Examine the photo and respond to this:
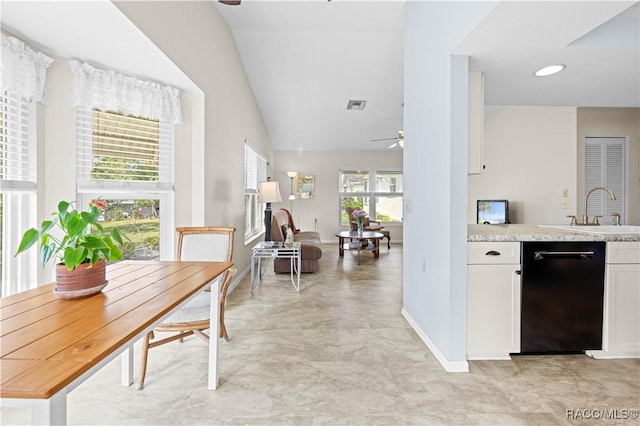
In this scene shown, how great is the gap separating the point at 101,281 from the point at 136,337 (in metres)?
0.52

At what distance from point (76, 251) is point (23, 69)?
1.53 meters

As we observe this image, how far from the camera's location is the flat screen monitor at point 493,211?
435 centimetres

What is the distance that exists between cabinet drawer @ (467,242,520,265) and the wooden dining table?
5.78 feet

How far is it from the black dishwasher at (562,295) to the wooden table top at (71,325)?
223cm

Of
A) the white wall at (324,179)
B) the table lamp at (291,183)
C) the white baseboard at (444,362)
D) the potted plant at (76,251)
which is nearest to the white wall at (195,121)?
the potted plant at (76,251)

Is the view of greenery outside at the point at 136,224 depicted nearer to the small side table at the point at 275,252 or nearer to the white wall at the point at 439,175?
the small side table at the point at 275,252

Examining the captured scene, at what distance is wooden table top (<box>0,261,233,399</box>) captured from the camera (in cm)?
72

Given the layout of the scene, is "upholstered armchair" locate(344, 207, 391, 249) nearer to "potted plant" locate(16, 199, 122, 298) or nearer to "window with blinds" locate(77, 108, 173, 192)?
"window with blinds" locate(77, 108, 173, 192)

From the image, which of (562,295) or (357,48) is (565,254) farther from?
(357,48)

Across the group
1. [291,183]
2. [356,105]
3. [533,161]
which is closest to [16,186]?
[356,105]

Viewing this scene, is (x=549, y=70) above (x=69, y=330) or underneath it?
above

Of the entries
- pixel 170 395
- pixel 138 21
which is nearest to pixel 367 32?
pixel 138 21

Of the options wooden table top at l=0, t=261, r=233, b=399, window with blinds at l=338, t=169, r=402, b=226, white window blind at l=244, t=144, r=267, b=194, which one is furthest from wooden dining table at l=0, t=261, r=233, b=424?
window with blinds at l=338, t=169, r=402, b=226

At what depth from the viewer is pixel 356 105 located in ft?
18.4
